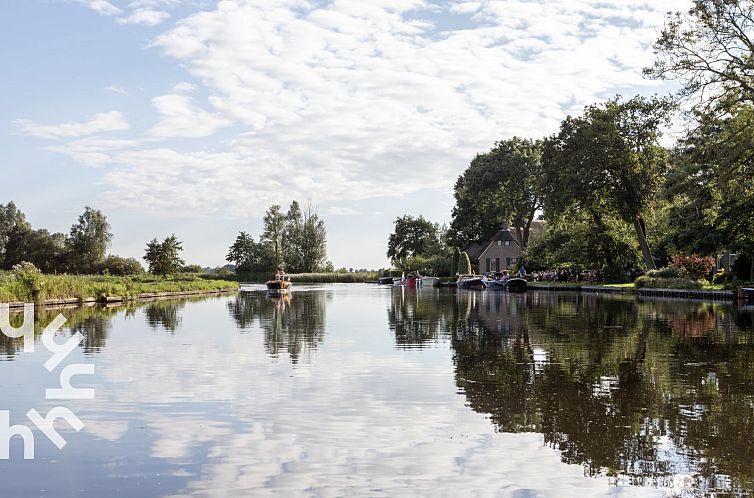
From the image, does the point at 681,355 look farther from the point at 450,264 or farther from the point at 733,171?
the point at 450,264

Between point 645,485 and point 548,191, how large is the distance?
54171 mm

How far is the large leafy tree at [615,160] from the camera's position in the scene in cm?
5350

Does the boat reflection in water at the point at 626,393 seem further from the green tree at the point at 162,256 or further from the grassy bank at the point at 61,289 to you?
the green tree at the point at 162,256

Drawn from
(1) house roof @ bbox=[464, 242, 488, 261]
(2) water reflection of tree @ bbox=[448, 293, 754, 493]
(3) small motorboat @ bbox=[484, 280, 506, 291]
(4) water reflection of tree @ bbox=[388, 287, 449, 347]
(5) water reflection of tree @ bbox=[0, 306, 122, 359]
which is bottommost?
(2) water reflection of tree @ bbox=[448, 293, 754, 493]

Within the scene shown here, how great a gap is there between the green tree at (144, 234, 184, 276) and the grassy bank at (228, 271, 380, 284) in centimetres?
4540

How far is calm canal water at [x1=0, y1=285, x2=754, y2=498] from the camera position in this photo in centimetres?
615

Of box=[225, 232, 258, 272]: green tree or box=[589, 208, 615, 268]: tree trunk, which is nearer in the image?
box=[589, 208, 615, 268]: tree trunk

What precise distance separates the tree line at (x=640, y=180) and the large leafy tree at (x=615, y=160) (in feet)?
0.26

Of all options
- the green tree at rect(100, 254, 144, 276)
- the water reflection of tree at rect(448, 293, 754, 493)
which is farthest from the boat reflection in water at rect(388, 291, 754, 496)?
the green tree at rect(100, 254, 144, 276)

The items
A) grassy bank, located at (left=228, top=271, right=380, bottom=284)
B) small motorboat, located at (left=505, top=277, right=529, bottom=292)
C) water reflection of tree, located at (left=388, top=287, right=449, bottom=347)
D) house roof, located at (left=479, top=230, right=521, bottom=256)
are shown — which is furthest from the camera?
grassy bank, located at (left=228, top=271, right=380, bottom=284)

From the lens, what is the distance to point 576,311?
97.6 feet

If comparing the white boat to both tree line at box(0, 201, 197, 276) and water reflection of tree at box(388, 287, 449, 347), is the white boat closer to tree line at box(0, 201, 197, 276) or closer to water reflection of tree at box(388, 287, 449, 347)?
tree line at box(0, 201, 197, 276)

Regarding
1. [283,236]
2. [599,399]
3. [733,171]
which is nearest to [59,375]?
[599,399]

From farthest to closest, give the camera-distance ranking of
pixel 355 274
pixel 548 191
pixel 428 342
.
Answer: pixel 355 274
pixel 548 191
pixel 428 342
